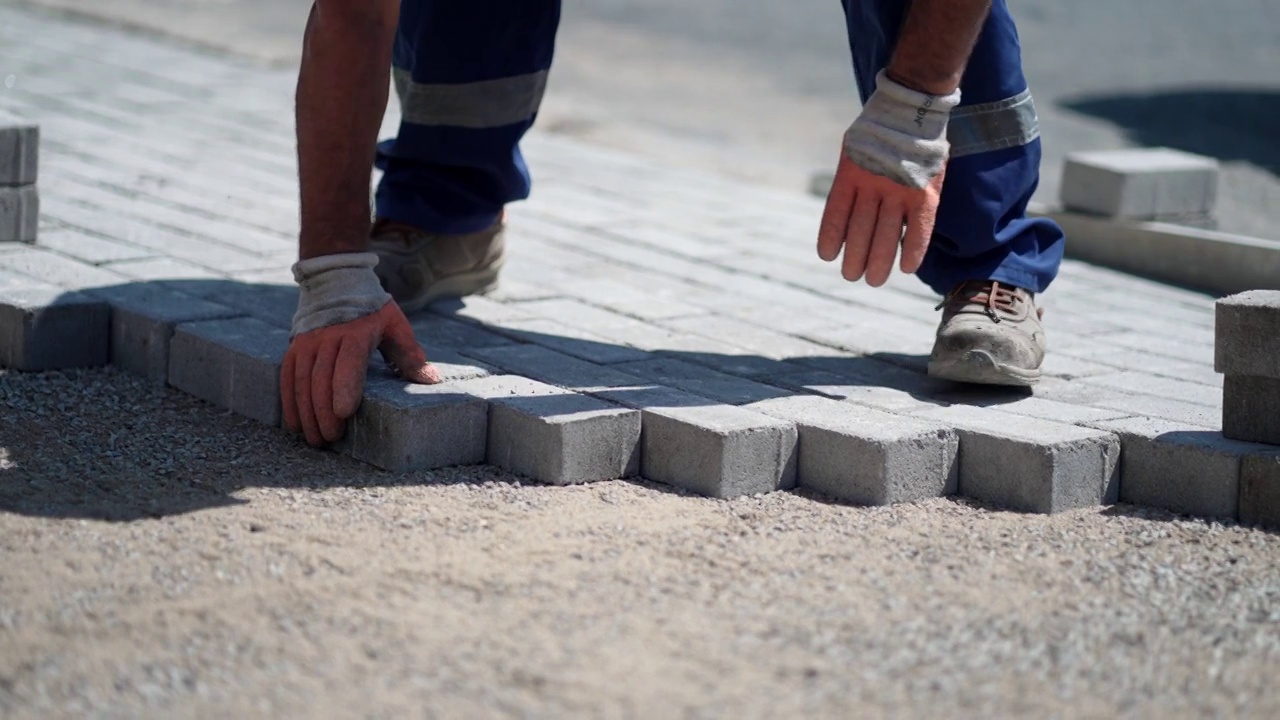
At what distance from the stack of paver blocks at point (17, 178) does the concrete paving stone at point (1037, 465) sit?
2330 mm

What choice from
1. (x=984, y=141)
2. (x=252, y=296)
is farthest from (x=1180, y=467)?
(x=252, y=296)

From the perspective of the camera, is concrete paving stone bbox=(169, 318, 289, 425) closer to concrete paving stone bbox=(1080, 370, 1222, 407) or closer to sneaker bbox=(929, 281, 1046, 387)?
sneaker bbox=(929, 281, 1046, 387)

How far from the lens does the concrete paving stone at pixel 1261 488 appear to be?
8.87ft

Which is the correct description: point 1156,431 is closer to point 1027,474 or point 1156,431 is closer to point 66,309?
point 1027,474

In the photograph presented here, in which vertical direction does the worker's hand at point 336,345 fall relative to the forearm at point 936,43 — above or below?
below

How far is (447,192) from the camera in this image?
3709 mm

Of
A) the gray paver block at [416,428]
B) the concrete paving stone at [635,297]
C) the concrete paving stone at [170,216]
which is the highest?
the concrete paving stone at [170,216]

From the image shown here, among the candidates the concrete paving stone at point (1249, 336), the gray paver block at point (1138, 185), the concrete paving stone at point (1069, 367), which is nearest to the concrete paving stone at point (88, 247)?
the concrete paving stone at point (1069, 367)

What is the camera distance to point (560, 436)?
272 cm

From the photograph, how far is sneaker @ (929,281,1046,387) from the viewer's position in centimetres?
315

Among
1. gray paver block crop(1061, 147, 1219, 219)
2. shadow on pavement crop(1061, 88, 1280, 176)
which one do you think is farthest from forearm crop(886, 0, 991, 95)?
shadow on pavement crop(1061, 88, 1280, 176)

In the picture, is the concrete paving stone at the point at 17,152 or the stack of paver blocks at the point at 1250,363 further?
the concrete paving stone at the point at 17,152

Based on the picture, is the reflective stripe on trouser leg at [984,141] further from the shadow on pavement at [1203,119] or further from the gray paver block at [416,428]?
the shadow on pavement at [1203,119]

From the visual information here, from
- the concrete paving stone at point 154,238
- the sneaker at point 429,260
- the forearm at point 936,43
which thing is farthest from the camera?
the concrete paving stone at point 154,238
